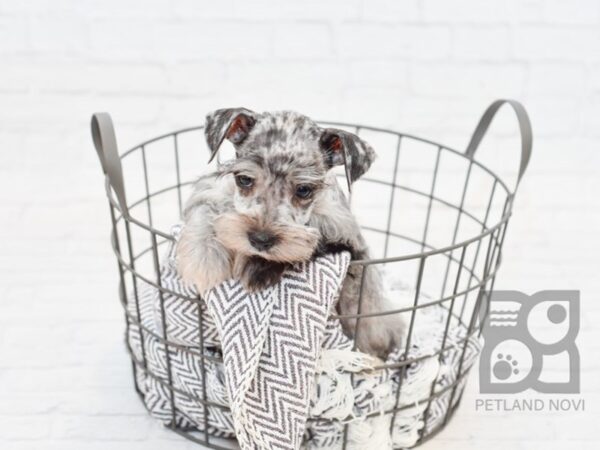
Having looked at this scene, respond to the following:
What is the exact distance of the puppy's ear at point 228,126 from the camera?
152 cm

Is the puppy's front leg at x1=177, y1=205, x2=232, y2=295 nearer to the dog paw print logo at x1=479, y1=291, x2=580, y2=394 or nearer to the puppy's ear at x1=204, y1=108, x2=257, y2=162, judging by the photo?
the puppy's ear at x1=204, y1=108, x2=257, y2=162

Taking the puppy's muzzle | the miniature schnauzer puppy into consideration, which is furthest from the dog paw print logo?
the puppy's muzzle

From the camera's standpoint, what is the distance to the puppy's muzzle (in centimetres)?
144

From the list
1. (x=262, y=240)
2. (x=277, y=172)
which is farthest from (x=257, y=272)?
(x=277, y=172)

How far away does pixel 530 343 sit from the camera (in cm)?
213

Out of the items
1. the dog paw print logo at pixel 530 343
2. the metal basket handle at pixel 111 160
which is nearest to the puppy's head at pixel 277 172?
the metal basket handle at pixel 111 160

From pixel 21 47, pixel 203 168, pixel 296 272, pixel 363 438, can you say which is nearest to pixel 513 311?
pixel 363 438

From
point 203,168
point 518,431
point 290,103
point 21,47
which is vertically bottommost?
point 518,431

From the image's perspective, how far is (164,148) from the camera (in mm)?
2764

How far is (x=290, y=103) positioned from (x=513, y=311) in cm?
100

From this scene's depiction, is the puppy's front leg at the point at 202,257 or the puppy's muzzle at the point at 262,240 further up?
the puppy's muzzle at the point at 262,240

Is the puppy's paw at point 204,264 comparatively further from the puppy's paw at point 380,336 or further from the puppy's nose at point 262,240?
the puppy's paw at point 380,336

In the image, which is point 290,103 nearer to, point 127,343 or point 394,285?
point 394,285

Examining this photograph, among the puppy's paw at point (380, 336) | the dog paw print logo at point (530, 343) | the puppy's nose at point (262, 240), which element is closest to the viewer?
the puppy's nose at point (262, 240)
